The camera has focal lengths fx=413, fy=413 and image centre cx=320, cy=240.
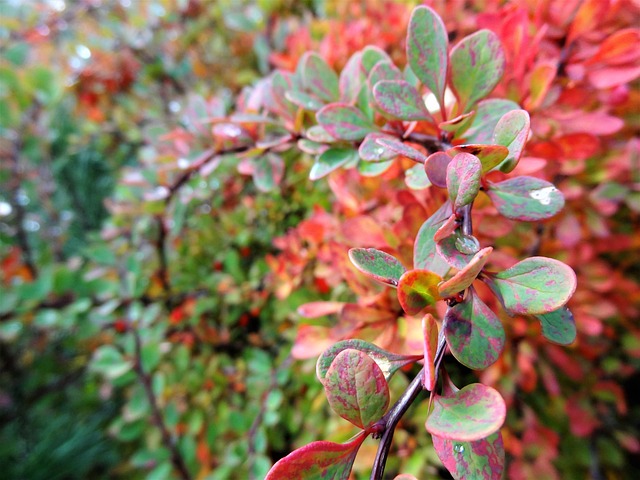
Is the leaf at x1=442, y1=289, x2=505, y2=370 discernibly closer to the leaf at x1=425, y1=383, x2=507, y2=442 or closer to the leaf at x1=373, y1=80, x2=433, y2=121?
the leaf at x1=425, y1=383, x2=507, y2=442

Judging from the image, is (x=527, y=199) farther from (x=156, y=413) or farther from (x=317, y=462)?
(x=156, y=413)

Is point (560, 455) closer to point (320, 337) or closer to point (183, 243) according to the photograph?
point (320, 337)

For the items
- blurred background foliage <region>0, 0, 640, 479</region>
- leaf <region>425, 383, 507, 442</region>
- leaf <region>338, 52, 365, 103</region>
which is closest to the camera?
leaf <region>425, 383, 507, 442</region>

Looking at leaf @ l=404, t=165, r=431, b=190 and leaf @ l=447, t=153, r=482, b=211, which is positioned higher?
leaf @ l=447, t=153, r=482, b=211

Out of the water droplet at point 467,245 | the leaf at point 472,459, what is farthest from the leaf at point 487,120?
the leaf at point 472,459

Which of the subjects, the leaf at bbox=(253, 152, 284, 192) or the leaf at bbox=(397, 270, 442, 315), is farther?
the leaf at bbox=(253, 152, 284, 192)

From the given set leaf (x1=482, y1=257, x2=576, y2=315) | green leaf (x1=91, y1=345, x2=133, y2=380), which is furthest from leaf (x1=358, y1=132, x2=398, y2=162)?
green leaf (x1=91, y1=345, x2=133, y2=380)
